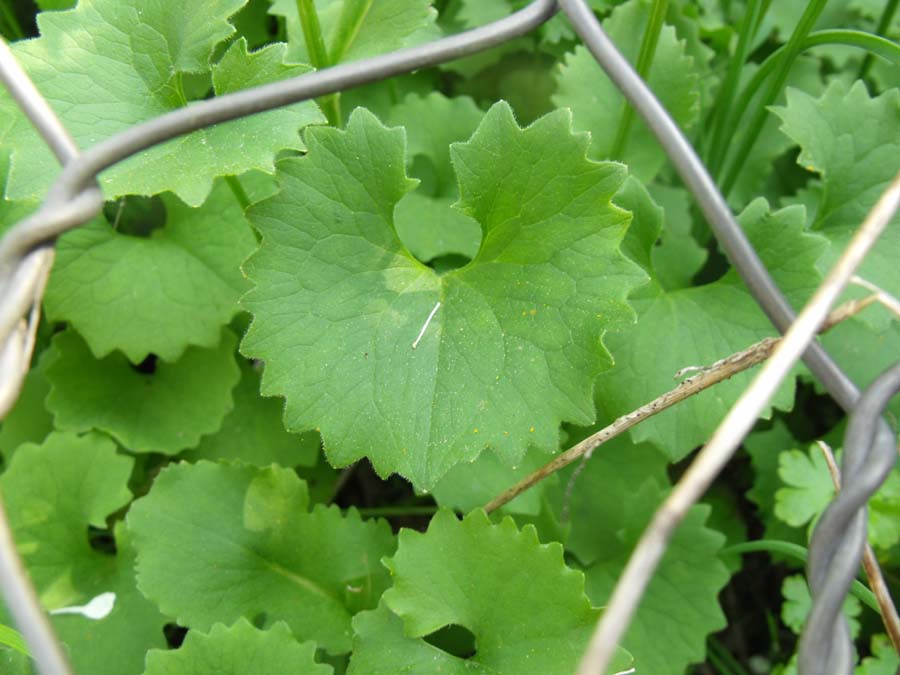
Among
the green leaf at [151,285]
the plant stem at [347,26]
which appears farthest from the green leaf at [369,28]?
the green leaf at [151,285]

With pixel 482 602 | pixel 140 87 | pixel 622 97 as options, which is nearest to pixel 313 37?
pixel 140 87

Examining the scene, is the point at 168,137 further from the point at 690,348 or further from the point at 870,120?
the point at 870,120

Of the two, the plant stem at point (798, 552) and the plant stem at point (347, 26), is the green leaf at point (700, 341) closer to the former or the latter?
the plant stem at point (798, 552)

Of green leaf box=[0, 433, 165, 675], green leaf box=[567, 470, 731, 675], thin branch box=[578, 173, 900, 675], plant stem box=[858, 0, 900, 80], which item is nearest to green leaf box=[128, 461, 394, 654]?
green leaf box=[0, 433, 165, 675]

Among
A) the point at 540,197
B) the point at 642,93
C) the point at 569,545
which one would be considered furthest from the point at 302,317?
the point at 569,545

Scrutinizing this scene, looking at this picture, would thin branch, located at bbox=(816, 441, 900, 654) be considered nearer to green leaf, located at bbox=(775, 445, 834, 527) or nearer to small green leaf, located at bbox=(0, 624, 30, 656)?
green leaf, located at bbox=(775, 445, 834, 527)

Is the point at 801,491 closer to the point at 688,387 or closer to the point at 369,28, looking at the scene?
the point at 688,387
